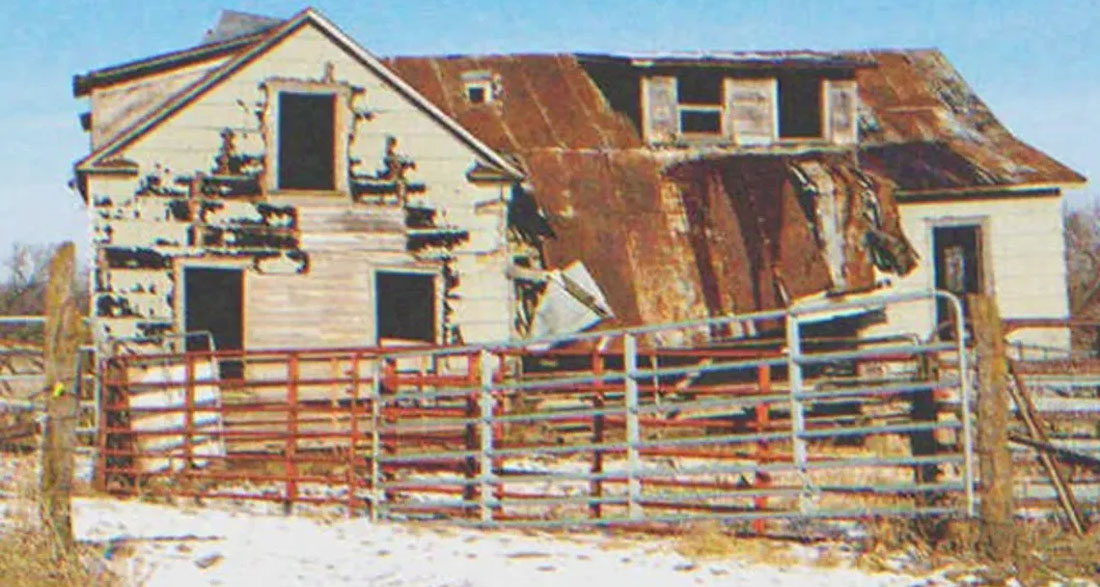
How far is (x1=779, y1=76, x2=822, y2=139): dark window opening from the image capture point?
28.7 metres

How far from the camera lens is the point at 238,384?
54.7ft

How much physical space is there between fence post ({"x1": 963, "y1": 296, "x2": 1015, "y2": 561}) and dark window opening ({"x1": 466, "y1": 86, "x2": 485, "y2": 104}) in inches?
680

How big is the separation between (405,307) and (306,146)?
3596mm

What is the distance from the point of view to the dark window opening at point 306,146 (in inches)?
997

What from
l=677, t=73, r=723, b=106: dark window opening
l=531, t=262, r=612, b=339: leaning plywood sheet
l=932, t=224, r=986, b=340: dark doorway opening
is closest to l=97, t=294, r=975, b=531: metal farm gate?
l=531, t=262, r=612, b=339: leaning plywood sheet

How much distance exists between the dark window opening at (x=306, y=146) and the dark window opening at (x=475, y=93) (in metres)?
2.83

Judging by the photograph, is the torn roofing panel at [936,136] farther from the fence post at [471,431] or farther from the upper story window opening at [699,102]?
the fence post at [471,431]

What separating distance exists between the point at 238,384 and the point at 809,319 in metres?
11.9

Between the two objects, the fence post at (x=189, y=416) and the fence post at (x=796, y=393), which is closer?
the fence post at (x=796, y=393)

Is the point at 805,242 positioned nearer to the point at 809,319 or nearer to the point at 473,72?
the point at 809,319

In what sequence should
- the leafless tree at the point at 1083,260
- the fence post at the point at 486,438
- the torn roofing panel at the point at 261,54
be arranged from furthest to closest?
the leafless tree at the point at 1083,260, the torn roofing panel at the point at 261,54, the fence post at the point at 486,438

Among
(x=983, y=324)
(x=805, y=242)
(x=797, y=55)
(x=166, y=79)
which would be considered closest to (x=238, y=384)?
(x=983, y=324)

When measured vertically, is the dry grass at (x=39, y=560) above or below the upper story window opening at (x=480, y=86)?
below

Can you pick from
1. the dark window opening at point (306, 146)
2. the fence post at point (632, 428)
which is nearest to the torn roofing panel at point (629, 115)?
the dark window opening at point (306, 146)
